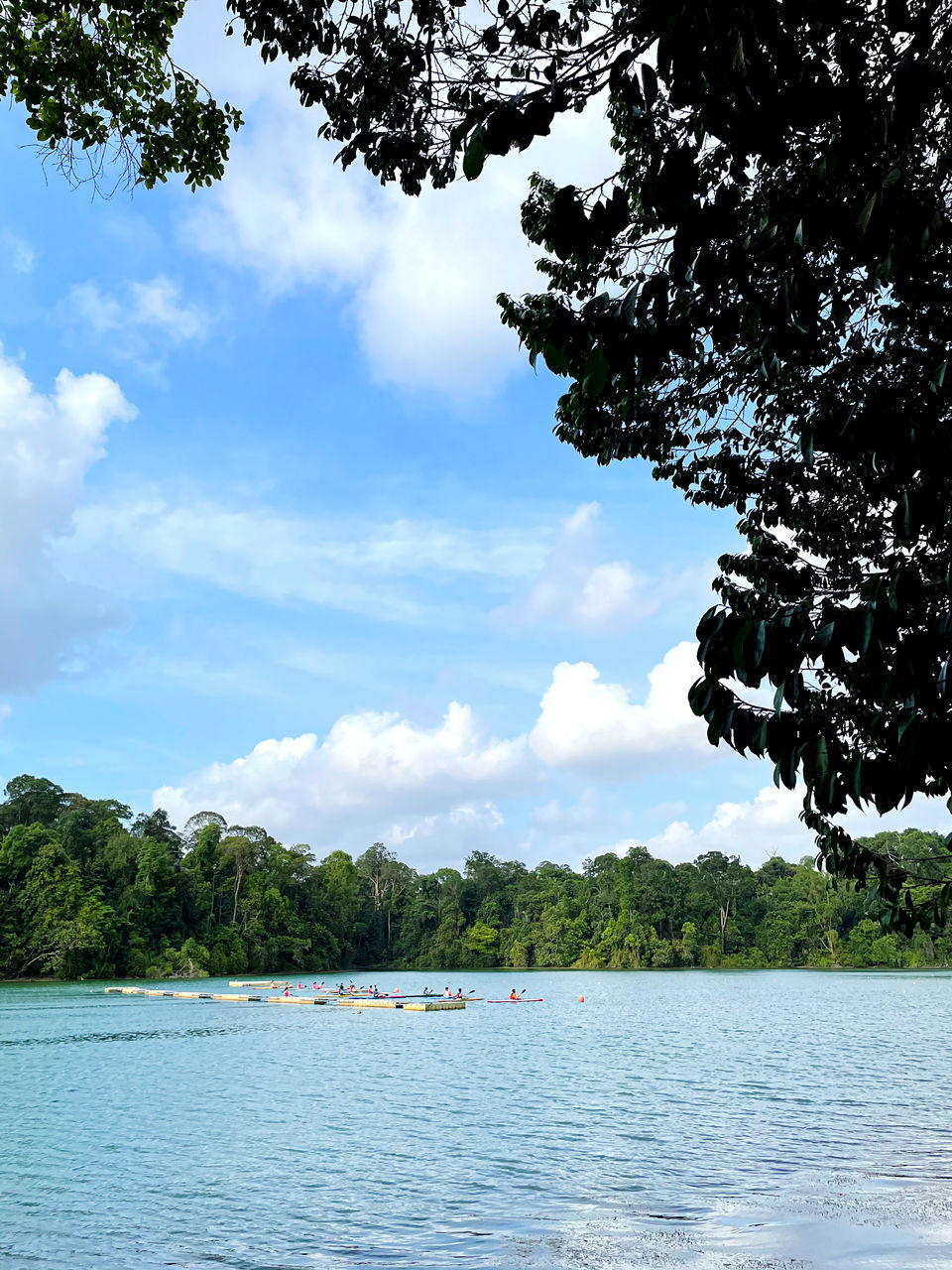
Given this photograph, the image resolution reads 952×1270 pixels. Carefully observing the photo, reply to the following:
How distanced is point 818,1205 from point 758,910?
89648 mm

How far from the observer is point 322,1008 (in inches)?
1955

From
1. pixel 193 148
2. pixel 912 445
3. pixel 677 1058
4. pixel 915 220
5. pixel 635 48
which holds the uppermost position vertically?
pixel 193 148

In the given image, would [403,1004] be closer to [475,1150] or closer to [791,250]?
[475,1150]

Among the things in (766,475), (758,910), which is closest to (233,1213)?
(766,475)

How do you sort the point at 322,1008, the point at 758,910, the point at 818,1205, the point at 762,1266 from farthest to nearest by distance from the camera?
the point at 758,910
the point at 322,1008
the point at 818,1205
the point at 762,1266

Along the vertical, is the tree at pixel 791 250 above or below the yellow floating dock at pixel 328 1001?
above

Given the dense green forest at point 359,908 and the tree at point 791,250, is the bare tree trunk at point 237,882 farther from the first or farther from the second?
the tree at point 791,250

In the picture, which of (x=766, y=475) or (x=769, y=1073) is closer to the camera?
(x=766, y=475)

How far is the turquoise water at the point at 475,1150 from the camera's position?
11016mm

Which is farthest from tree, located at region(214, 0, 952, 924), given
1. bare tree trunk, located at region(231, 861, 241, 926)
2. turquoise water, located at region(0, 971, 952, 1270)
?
bare tree trunk, located at region(231, 861, 241, 926)

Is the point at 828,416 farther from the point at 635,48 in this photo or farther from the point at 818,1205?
the point at 818,1205

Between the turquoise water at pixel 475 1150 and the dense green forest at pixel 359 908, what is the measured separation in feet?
118

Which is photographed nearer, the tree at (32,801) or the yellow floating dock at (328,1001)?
the yellow floating dock at (328,1001)

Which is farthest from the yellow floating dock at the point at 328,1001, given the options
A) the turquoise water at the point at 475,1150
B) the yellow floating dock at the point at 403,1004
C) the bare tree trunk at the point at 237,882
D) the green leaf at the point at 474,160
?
the green leaf at the point at 474,160
